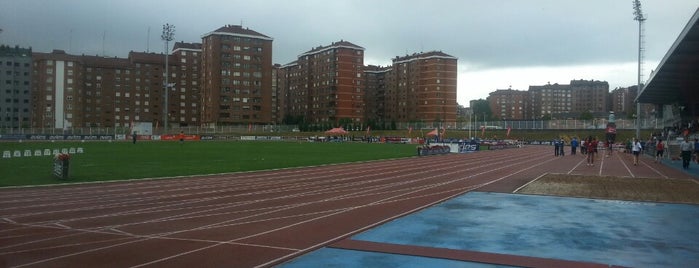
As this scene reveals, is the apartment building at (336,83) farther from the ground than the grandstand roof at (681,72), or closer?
farther from the ground

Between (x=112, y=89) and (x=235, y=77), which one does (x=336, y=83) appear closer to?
(x=235, y=77)

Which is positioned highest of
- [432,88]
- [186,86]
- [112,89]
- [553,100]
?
[553,100]

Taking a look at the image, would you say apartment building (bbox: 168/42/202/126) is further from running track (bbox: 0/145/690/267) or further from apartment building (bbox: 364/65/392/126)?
running track (bbox: 0/145/690/267)

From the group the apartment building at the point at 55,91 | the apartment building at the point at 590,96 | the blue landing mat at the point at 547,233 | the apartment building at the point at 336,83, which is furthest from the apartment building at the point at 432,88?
the blue landing mat at the point at 547,233

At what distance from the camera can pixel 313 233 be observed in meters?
9.12

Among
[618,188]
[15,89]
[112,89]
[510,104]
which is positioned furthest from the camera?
[510,104]

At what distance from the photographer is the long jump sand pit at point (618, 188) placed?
14.4 m

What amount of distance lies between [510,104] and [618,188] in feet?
594

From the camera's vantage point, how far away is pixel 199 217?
10.9m

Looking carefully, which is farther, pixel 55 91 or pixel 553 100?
pixel 553 100

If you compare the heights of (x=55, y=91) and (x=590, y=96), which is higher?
(x=590, y=96)

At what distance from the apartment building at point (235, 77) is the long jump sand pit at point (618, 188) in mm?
94976

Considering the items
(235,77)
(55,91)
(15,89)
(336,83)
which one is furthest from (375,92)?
(15,89)

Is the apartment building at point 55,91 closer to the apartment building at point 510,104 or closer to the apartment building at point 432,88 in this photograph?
the apartment building at point 432,88
